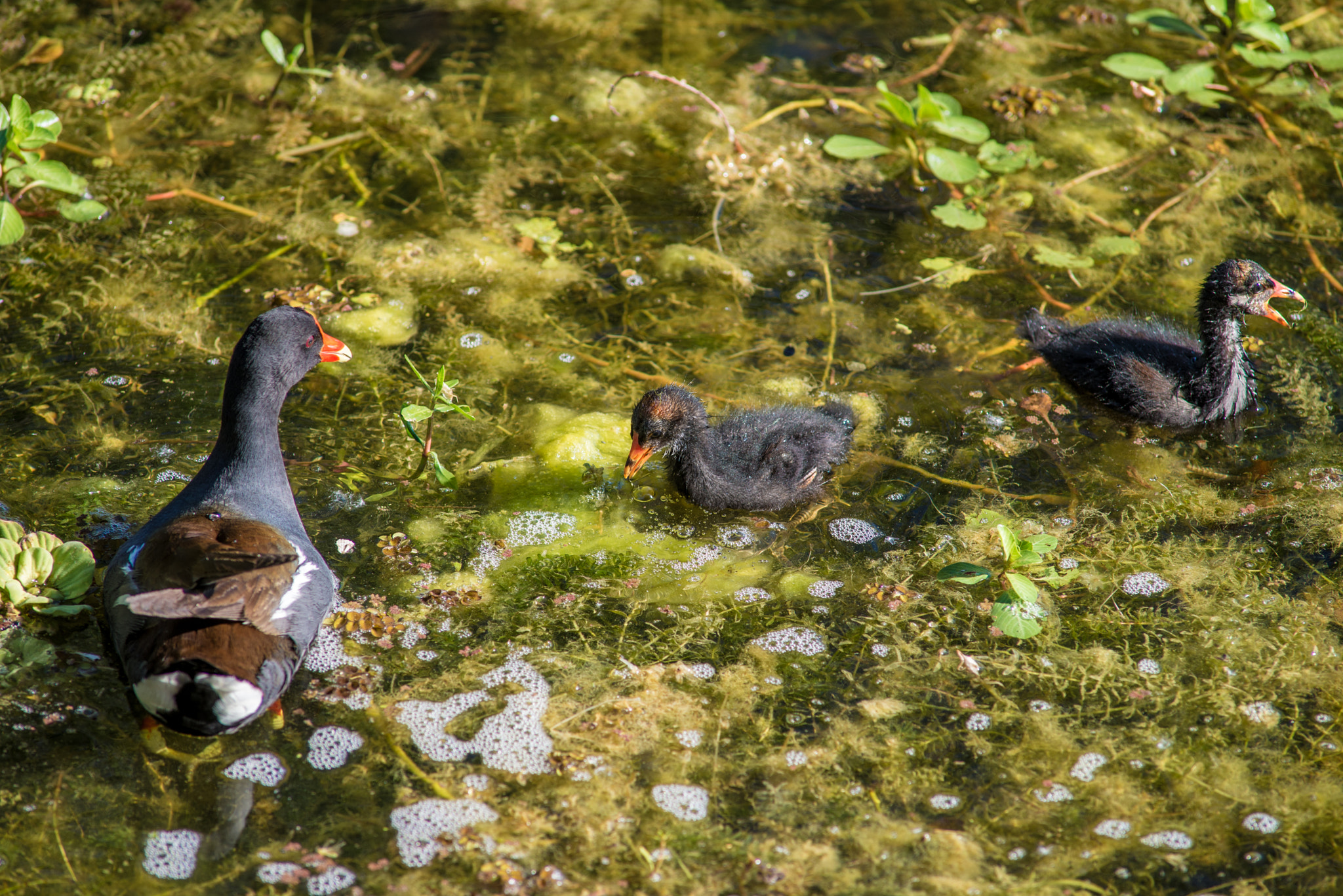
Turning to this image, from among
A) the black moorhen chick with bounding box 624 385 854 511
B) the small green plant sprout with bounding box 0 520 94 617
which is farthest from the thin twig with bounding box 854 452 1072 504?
the small green plant sprout with bounding box 0 520 94 617

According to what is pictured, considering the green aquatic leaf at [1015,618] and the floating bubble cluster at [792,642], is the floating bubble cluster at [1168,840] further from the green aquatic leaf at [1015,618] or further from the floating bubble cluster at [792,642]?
the floating bubble cluster at [792,642]

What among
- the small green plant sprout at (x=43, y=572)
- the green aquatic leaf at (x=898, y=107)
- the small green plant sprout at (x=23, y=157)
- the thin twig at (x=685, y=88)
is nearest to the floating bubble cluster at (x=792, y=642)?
the small green plant sprout at (x=43, y=572)

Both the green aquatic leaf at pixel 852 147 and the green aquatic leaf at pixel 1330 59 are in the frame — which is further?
the green aquatic leaf at pixel 1330 59

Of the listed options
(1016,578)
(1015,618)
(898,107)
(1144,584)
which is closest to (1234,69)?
(898,107)

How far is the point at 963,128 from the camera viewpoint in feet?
17.0

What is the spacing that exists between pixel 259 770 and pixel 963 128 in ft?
13.9

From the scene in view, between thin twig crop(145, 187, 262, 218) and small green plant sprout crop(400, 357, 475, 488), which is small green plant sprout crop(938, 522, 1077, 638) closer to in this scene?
small green plant sprout crop(400, 357, 475, 488)

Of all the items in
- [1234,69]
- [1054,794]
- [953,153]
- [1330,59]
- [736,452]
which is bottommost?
[1054,794]

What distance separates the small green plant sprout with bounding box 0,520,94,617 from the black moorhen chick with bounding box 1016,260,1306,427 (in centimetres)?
360

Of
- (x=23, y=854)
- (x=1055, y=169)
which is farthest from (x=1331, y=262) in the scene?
(x=23, y=854)

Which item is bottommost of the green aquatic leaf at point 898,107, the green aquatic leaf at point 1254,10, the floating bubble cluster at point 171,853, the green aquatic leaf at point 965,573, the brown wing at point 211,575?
the floating bubble cluster at point 171,853

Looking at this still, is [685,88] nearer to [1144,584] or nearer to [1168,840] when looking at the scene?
[1144,584]

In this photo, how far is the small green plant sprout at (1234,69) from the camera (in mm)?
5531

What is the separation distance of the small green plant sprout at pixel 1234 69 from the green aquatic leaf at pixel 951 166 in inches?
48.0
